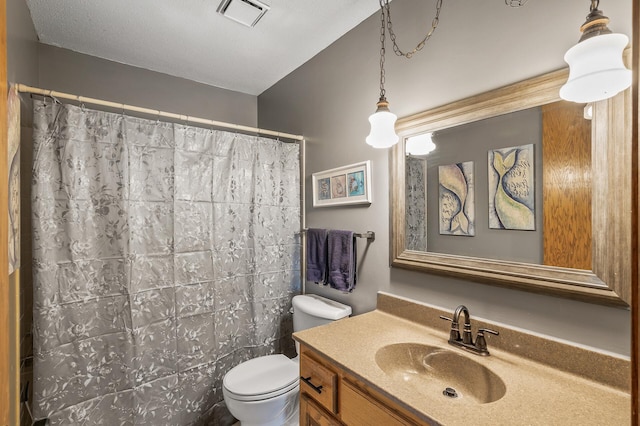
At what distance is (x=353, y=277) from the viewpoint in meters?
1.74

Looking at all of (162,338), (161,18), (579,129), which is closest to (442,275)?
(579,129)

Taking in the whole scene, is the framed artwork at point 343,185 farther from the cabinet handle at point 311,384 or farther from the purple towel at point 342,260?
the cabinet handle at point 311,384

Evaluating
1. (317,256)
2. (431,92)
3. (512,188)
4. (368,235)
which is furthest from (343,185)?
(512,188)

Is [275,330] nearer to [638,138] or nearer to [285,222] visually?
[285,222]

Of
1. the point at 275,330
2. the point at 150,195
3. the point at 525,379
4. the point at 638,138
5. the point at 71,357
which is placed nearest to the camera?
the point at 638,138

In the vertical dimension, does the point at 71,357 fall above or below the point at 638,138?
below

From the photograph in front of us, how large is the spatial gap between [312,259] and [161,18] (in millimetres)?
1777

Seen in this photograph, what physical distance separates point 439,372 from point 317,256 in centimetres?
104

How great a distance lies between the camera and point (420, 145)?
1.43 m

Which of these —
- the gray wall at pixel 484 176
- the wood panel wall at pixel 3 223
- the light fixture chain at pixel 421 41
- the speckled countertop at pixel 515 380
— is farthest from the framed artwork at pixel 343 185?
the wood panel wall at pixel 3 223

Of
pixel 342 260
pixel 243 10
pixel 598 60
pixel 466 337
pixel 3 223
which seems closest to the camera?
pixel 3 223

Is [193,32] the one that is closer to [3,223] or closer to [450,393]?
[3,223]

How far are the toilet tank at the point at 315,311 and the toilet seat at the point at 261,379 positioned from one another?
26cm

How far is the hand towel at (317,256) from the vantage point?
1.94 meters
